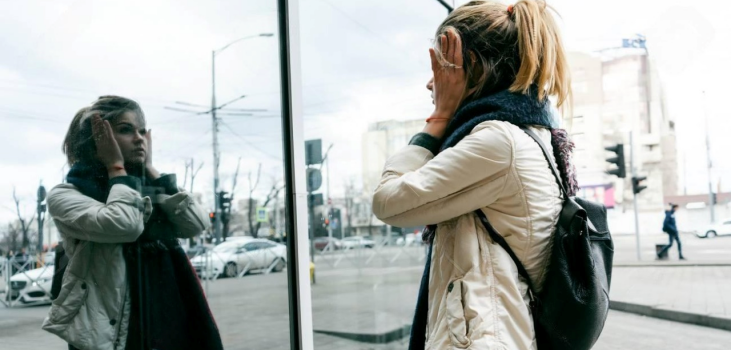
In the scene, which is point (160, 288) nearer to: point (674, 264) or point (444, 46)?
point (444, 46)

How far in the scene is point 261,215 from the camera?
2.24m

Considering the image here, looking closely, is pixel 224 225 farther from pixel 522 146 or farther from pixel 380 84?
pixel 380 84

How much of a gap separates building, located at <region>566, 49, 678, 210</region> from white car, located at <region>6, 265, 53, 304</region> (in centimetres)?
1618

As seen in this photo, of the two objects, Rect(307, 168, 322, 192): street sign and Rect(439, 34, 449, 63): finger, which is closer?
Rect(439, 34, 449, 63): finger

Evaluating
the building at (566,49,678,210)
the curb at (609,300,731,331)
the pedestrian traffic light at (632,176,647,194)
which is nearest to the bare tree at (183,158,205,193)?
the curb at (609,300,731,331)

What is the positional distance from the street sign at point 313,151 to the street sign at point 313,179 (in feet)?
0.15

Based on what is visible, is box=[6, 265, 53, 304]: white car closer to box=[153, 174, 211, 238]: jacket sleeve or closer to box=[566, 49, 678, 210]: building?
box=[153, 174, 211, 238]: jacket sleeve

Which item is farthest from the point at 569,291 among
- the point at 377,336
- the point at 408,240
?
the point at 408,240

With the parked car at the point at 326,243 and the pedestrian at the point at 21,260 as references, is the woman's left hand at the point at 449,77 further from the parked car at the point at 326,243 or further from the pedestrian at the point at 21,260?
the parked car at the point at 326,243

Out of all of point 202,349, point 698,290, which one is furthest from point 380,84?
point 698,290

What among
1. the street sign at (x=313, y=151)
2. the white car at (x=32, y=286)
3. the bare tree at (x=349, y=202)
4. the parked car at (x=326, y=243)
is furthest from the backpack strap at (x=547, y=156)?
the bare tree at (x=349, y=202)

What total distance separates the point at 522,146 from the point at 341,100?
2.30 meters

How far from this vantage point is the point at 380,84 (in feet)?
12.4

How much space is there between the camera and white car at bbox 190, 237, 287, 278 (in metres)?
1.98
